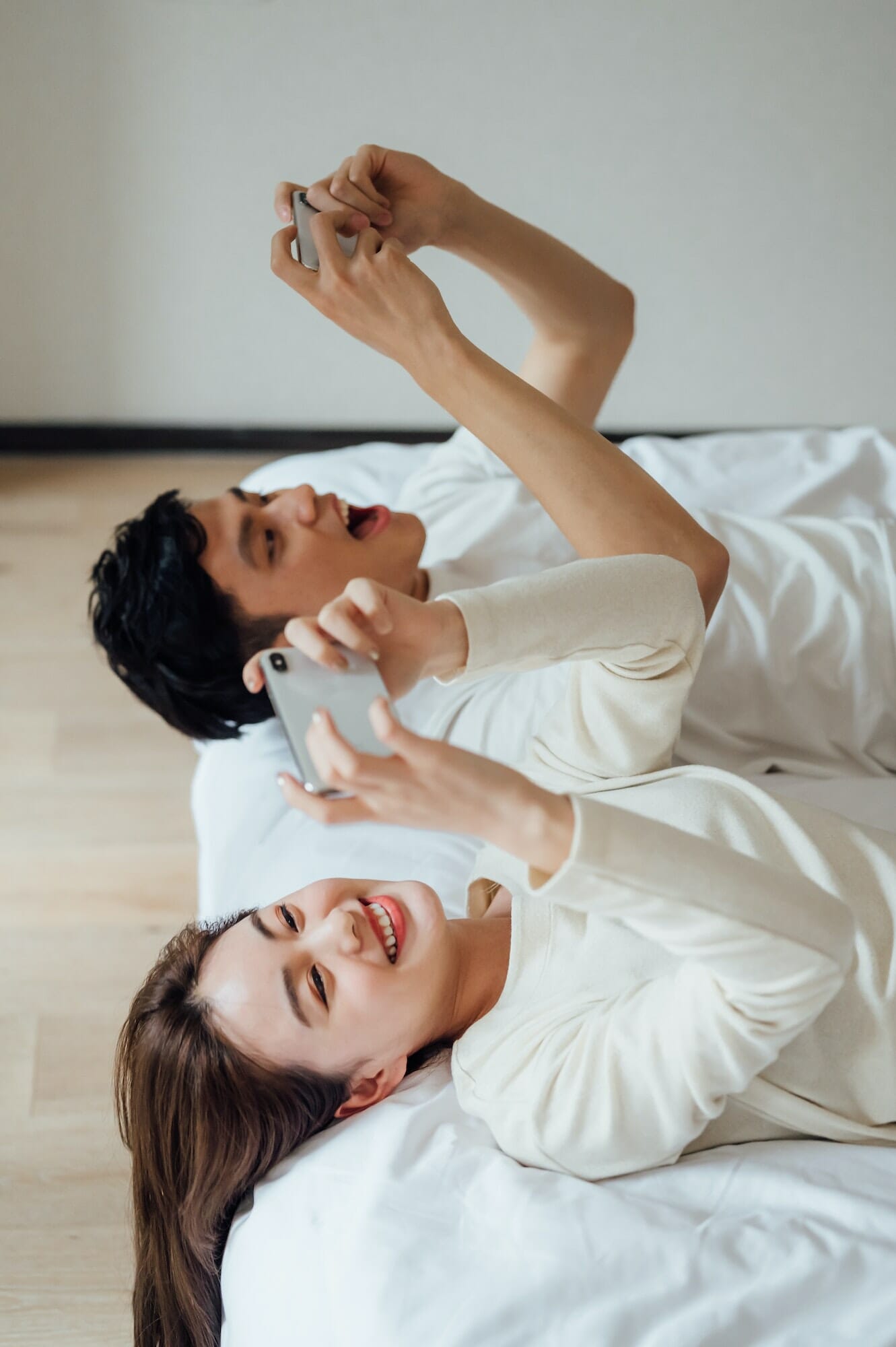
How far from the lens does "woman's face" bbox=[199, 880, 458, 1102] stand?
1049 mm

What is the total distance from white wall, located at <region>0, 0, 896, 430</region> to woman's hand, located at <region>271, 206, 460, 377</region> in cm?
143

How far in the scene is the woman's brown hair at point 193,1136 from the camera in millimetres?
1077

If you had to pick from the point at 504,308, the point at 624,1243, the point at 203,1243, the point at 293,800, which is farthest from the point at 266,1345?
the point at 504,308

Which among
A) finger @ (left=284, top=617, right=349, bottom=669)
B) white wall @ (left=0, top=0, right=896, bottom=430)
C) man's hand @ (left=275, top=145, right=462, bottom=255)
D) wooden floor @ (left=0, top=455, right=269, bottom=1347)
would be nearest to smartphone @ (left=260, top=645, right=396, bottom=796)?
finger @ (left=284, top=617, right=349, bottom=669)

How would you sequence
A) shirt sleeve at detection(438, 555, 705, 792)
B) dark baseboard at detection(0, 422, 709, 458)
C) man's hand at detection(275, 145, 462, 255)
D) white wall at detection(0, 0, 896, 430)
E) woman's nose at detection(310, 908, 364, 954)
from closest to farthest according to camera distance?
shirt sleeve at detection(438, 555, 705, 792) → woman's nose at detection(310, 908, 364, 954) → man's hand at detection(275, 145, 462, 255) → white wall at detection(0, 0, 896, 430) → dark baseboard at detection(0, 422, 709, 458)

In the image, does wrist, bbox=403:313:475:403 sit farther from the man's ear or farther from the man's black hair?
the man's ear

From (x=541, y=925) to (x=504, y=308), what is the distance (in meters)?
1.83

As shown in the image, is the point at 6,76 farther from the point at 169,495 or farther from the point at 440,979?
the point at 440,979

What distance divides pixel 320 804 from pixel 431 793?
7cm

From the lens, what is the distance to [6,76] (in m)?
2.39

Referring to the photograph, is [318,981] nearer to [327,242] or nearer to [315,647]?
[315,647]

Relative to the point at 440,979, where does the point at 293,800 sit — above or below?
above

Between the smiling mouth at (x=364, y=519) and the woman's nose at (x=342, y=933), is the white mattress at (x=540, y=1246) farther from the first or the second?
the smiling mouth at (x=364, y=519)

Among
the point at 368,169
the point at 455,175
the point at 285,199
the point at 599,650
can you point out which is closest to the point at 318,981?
the point at 599,650
